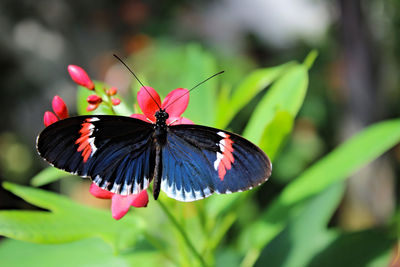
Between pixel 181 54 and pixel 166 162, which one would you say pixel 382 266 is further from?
pixel 181 54

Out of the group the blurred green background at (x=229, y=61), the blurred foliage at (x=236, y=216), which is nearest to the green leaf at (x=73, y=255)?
the blurred foliage at (x=236, y=216)

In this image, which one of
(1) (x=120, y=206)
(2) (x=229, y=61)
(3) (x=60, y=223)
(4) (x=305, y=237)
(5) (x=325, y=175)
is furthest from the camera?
(2) (x=229, y=61)

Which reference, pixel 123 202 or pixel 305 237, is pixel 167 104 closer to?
pixel 123 202

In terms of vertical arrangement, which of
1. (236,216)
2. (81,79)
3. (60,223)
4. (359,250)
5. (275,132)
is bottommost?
(359,250)

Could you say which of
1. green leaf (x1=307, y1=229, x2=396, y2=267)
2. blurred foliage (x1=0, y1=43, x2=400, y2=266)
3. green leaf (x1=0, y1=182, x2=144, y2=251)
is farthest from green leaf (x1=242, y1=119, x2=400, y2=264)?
green leaf (x1=0, y1=182, x2=144, y2=251)

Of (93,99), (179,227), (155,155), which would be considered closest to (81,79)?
(93,99)

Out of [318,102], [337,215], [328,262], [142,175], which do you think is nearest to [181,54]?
[318,102]

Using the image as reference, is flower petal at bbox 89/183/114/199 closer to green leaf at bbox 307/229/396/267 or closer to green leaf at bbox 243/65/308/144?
green leaf at bbox 243/65/308/144

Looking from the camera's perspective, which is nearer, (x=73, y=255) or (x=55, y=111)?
(x=55, y=111)
